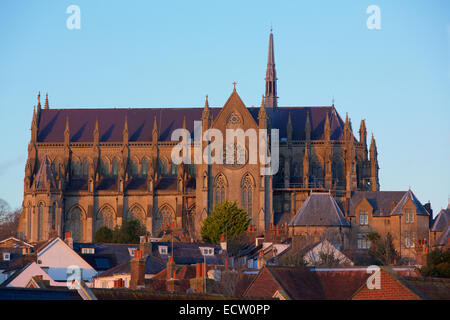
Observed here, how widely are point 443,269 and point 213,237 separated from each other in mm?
45507

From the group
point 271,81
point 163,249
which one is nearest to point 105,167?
point 271,81

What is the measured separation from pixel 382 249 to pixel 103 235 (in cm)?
3014

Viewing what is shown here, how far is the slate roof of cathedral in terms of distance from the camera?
120 m

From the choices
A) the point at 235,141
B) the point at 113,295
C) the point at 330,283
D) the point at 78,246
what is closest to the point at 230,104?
the point at 235,141

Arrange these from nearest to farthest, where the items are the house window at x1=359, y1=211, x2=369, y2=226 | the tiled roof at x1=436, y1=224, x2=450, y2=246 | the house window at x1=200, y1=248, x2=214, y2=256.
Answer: the house window at x1=200, y1=248, x2=214, y2=256, the tiled roof at x1=436, y1=224, x2=450, y2=246, the house window at x1=359, y1=211, x2=369, y2=226

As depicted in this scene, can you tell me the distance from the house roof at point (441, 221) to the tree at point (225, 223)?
55.1ft

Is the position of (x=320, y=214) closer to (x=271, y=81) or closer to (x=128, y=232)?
(x=128, y=232)

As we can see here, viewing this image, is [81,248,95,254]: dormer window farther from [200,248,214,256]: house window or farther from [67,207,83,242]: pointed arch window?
[67,207,83,242]: pointed arch window

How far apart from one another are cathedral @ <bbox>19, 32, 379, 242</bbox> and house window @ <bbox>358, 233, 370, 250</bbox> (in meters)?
7.20

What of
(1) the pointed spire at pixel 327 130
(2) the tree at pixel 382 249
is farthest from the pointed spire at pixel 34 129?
(2) the tree at pixel 382 249

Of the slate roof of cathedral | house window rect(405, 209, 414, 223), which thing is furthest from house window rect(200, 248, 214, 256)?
the slate roof of cathedral

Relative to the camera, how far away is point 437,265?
59750mm
